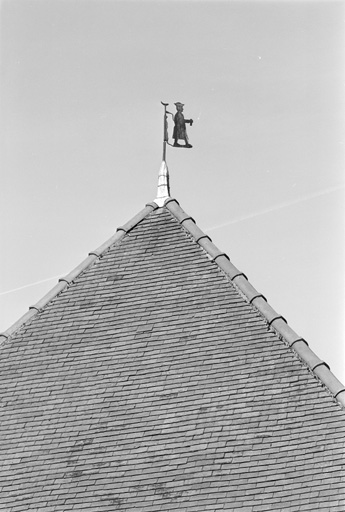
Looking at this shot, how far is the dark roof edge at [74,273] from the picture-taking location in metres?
21.6

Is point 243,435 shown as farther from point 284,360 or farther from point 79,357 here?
point 79,357

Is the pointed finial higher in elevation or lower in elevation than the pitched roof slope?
higher

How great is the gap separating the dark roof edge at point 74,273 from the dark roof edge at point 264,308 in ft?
1.36

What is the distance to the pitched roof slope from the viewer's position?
18.6 metres

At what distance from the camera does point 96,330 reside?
21.0 meters

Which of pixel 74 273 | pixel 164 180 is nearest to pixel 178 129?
pixel 164 180

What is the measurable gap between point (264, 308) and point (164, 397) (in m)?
1.70

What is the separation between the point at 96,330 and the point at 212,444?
267 centimetres

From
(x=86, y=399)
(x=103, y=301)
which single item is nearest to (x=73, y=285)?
(x=103, y=301)

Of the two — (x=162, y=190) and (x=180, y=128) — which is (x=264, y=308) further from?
(x=180, y=128)

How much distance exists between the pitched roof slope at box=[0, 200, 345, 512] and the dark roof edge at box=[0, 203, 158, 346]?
30 mm

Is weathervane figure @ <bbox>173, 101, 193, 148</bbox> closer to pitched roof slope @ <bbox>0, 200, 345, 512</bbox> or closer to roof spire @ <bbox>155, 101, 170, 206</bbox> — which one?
roof spire @ <bbox>155, 101, 170, 206</bbox>

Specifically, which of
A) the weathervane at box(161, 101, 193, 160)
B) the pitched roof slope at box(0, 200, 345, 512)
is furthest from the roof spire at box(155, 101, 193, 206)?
the pitched roof slope at box(0, 200, 345, 512)

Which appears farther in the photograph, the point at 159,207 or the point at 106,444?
the point at 159,207
